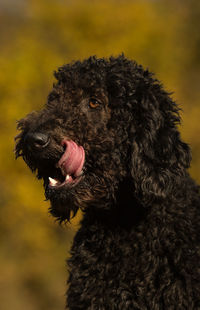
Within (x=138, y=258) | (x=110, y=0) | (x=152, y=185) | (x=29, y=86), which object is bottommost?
(x=138, y=258)

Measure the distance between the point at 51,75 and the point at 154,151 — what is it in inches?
620

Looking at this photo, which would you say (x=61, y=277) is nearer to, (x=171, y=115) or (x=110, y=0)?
(x=110, y=0)

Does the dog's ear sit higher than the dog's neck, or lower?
higher

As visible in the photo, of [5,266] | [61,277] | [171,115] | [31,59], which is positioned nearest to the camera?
[171,115]

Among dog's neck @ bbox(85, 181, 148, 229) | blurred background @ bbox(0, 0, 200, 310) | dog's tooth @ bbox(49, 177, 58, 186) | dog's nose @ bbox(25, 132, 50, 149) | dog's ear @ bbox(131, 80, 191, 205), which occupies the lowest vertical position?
dog's tooth @ bbox(49, 177, 58, 186)

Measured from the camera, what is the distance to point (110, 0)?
21.8 meters

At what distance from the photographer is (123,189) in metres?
3.98

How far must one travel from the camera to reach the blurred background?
19.2 meters

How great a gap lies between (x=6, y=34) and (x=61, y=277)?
14.4 m

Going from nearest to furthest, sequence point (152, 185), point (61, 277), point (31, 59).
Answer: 1. point (152, 185)
2. point (31, 59)
3. point (61, 277)

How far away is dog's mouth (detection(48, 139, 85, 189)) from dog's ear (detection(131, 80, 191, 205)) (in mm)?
414

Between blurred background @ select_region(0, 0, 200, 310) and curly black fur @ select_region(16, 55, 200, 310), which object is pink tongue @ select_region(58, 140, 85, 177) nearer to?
curly black fur @ select_region(16, 55, 200, 310)

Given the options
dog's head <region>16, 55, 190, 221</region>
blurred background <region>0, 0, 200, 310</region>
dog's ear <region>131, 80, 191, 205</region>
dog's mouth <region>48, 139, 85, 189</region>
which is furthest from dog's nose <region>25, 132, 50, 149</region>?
blurred background <region>0, 0, 200, 310</region>

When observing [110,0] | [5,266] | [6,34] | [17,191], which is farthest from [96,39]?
[5,266]
